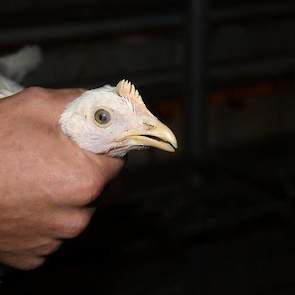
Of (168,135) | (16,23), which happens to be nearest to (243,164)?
(16,23)

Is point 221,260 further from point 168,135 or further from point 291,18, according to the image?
point 168,135

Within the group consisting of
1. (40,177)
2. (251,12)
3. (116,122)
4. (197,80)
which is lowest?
(40,177)

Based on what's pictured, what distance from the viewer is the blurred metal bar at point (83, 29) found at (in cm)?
261

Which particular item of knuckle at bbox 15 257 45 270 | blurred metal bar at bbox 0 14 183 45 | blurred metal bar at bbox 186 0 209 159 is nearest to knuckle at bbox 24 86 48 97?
knuckle at bbox 15 257 45 270

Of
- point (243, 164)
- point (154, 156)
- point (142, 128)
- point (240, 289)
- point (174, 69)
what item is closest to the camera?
point (142, 128)

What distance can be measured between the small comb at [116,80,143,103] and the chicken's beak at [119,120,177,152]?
7cm

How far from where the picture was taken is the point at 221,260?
2.89 meters

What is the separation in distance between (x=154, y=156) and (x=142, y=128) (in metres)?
2.54

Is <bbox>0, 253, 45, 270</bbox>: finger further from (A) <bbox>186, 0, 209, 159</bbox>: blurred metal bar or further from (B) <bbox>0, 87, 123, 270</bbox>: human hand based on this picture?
(A) <bbox>186, 0, 209, 159</bbox>: blurred metal bar

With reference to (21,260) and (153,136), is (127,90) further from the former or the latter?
(21,260)

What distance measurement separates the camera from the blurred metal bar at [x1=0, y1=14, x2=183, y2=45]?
103 inches

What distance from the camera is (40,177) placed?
124 centimetres

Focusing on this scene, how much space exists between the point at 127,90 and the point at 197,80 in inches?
70.9

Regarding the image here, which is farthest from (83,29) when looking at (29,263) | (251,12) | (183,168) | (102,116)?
(29,263)
